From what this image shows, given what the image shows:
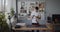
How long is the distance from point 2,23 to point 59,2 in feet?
9.61

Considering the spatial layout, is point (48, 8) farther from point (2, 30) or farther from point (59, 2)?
point (2, 30)

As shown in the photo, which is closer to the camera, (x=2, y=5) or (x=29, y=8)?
(x=2, y=5)

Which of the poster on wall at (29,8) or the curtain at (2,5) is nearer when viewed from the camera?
the curtain at (2,5)

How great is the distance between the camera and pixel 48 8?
550cm

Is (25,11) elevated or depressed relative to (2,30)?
elevated

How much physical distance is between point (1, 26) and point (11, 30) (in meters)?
0.70

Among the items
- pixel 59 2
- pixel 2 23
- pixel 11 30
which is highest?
pixel 59 2

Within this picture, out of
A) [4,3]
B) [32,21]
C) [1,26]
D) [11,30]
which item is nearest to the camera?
[1,26]

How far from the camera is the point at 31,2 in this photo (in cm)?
547

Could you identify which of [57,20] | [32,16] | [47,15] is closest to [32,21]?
[32,16]

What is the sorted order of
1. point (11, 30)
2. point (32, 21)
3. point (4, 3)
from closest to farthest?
point (11, 30), point (4, 3), point (32, 21)

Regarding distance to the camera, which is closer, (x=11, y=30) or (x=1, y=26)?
(x=1, y=26)

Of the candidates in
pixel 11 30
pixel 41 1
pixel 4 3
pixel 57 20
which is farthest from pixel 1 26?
pixel 57 20

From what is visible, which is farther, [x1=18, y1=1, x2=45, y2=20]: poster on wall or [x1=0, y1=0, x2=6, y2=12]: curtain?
[x1=18, y1=1, x2=45, y2=20]: poster on wall
